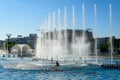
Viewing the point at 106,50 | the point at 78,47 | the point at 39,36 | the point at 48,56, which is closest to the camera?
the point at 48,56

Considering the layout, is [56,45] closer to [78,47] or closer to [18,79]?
[78,47]

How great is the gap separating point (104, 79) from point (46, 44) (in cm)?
A: 6557

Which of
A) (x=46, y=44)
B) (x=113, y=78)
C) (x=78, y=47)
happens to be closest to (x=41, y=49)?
(x=46, y=44)

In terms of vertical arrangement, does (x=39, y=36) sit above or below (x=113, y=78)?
above

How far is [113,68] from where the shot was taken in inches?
2459

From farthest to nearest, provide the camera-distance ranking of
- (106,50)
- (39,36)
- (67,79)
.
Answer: (106,50), (39,36), (67,79)

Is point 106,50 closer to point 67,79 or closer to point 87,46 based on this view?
point 87,46

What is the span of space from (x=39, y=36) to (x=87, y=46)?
210 ft

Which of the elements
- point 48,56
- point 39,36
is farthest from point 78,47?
point 48,56

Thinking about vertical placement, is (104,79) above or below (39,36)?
below

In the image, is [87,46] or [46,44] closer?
→ [46,44]

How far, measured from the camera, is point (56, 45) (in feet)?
360

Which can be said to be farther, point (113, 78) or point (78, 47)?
point (78, 47)

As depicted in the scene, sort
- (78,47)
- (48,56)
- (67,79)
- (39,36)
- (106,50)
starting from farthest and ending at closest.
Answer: (106,50), (78,47), (39,36), (48,56), (67,79)
